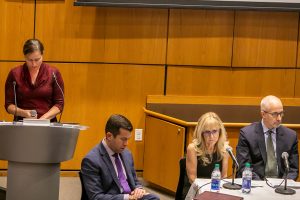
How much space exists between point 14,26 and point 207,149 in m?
2.92

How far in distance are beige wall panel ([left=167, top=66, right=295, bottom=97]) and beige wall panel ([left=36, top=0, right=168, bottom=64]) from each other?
0.31 metres

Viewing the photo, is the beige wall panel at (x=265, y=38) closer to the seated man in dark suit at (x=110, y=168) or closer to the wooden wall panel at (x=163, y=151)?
the wooden wall panel at (x=163, y=151)

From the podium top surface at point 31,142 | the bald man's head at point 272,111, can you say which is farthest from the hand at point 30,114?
the bald man's head at point 272,111

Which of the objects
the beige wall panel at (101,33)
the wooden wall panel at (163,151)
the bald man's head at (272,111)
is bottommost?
the wooden wall panel at (163,151)

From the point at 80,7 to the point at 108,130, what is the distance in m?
2.87

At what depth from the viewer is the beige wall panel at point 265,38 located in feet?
21.1

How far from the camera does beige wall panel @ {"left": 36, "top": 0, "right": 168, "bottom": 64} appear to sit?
618cm

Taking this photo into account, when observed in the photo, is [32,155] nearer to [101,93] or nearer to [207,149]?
[207,149]

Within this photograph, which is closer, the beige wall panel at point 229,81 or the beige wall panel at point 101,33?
the beige wall panel at point 101,33

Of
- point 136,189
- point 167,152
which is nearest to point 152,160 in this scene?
point 167,152

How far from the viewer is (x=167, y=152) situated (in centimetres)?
589

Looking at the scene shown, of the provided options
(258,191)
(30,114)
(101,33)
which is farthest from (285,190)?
(101,33)

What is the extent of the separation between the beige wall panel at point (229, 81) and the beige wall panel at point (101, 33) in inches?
12.4

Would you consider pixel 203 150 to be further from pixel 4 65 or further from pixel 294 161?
pixel 4 65
